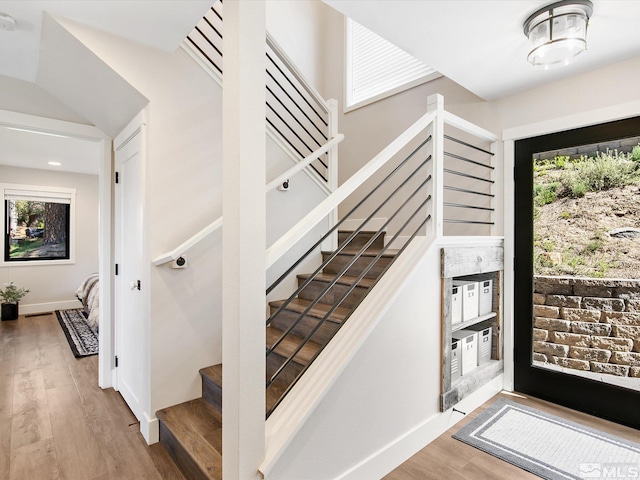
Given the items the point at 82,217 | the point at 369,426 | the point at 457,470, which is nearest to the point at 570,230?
the point at 457,470

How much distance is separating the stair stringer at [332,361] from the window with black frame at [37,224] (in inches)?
252

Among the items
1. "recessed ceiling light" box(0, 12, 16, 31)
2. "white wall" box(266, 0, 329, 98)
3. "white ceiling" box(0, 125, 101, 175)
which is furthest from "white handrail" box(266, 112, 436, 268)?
"white ceiling" box(0, 125, 101, 175)

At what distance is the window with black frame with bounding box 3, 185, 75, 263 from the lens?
5.78m

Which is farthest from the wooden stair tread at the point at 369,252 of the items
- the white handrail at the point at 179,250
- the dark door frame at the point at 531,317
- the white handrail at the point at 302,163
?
the white handrail at the point at 179,250

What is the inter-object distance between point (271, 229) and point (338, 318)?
3.23ft

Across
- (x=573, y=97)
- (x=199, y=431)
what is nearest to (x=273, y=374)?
(x=199, y=431)

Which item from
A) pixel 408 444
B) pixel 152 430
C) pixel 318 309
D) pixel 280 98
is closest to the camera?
pixel 408 444

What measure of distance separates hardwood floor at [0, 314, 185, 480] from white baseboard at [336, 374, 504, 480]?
0.95 m

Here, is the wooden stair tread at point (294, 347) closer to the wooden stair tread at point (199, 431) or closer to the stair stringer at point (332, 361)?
the stair stringer at point (332, 361)

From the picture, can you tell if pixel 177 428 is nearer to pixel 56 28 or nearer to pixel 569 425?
pixel 56 28

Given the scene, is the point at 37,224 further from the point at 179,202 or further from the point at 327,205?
the point at 327,205

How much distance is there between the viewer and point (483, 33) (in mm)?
1960

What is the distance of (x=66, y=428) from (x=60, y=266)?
485 centimetres

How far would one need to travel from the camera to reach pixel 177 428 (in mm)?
1995
